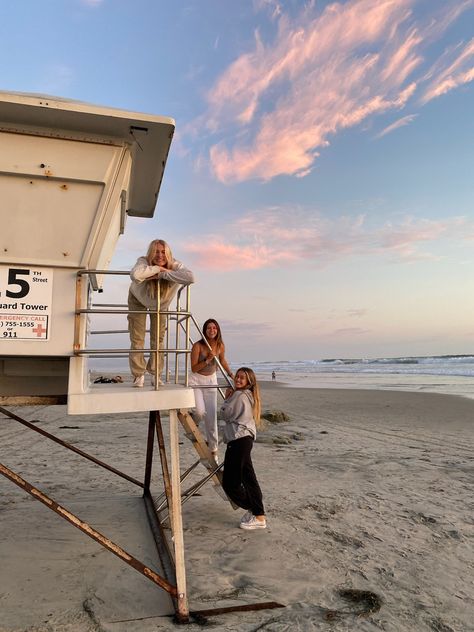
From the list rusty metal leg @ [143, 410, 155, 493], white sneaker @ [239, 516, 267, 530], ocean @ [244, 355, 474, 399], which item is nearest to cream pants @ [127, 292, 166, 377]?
rusty metal leg @ [143, 410, 155, 493]

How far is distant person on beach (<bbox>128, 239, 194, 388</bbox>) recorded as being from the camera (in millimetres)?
4539

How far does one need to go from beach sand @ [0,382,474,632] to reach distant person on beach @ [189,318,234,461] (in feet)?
4.78

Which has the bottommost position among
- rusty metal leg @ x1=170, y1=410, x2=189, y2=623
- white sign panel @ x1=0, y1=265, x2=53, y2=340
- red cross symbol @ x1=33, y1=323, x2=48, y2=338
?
rusty metal leg @ x1=170, y1=410, x2=189, y2=623

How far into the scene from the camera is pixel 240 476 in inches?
238

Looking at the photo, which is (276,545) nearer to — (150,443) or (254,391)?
(254,391)

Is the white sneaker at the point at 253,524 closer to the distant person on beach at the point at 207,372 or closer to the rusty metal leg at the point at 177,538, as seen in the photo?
the distant person on beach at the point at 207,372

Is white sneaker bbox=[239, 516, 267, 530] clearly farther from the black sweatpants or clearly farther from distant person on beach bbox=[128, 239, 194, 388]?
distant person on beach bbox=[128, 239, 194, 388]

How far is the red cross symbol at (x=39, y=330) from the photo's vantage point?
432 cm

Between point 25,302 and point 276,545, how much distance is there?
4.15m

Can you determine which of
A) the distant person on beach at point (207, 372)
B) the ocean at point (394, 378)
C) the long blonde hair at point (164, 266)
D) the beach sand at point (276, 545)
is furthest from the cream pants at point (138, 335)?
the ocean at point (394, 378)

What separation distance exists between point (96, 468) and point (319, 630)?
681 cm

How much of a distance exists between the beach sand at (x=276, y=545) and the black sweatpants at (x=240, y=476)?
18.3 inches

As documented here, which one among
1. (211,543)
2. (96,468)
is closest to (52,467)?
(96,468)

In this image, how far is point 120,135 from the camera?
178 inches
